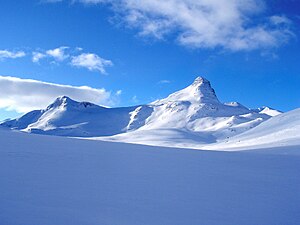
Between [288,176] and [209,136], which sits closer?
[288,176]

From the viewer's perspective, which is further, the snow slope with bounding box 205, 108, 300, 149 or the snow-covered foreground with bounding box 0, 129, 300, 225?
the snow slope with bounding box 205, 108, 300, 149

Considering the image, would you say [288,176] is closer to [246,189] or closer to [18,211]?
[246,189]

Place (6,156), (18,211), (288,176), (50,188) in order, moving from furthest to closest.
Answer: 1. (288,176)
2. (6,156)
3. (50,188)
4. (18,211)

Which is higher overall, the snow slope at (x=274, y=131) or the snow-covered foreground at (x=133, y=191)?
the snow slope at (x=274, y=131)

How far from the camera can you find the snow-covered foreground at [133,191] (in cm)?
571

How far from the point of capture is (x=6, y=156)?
9133mm

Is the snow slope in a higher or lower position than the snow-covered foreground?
higher

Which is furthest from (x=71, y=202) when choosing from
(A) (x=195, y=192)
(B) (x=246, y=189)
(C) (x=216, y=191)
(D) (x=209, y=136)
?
(D) (x=209, y=136)

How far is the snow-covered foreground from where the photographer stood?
18.7ft

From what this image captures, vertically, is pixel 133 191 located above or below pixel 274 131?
below

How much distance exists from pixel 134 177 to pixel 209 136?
156 m

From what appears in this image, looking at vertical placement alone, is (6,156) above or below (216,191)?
above

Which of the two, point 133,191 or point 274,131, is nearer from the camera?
point 133,191

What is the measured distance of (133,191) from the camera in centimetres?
716
